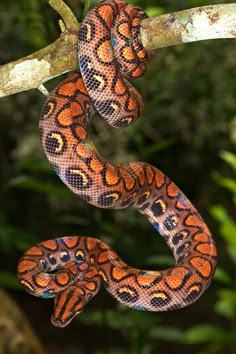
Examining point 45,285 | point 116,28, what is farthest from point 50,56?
point 45,285

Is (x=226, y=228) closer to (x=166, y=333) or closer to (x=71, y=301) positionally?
(x=166, y=333)

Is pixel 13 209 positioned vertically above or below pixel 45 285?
below

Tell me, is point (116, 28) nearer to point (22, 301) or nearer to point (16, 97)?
point (16, 97)

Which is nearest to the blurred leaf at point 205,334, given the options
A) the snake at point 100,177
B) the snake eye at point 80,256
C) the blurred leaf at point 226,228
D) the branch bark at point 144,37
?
the blurred leaf at point 226,228

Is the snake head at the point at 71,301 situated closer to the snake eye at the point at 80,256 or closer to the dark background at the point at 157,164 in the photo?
the snake eye at the point at 80,256

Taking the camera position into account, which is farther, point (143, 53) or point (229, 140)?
point (229, 140)

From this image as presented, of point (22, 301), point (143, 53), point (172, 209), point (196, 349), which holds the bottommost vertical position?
point (196, 349)

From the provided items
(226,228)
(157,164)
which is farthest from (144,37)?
(157,164)
